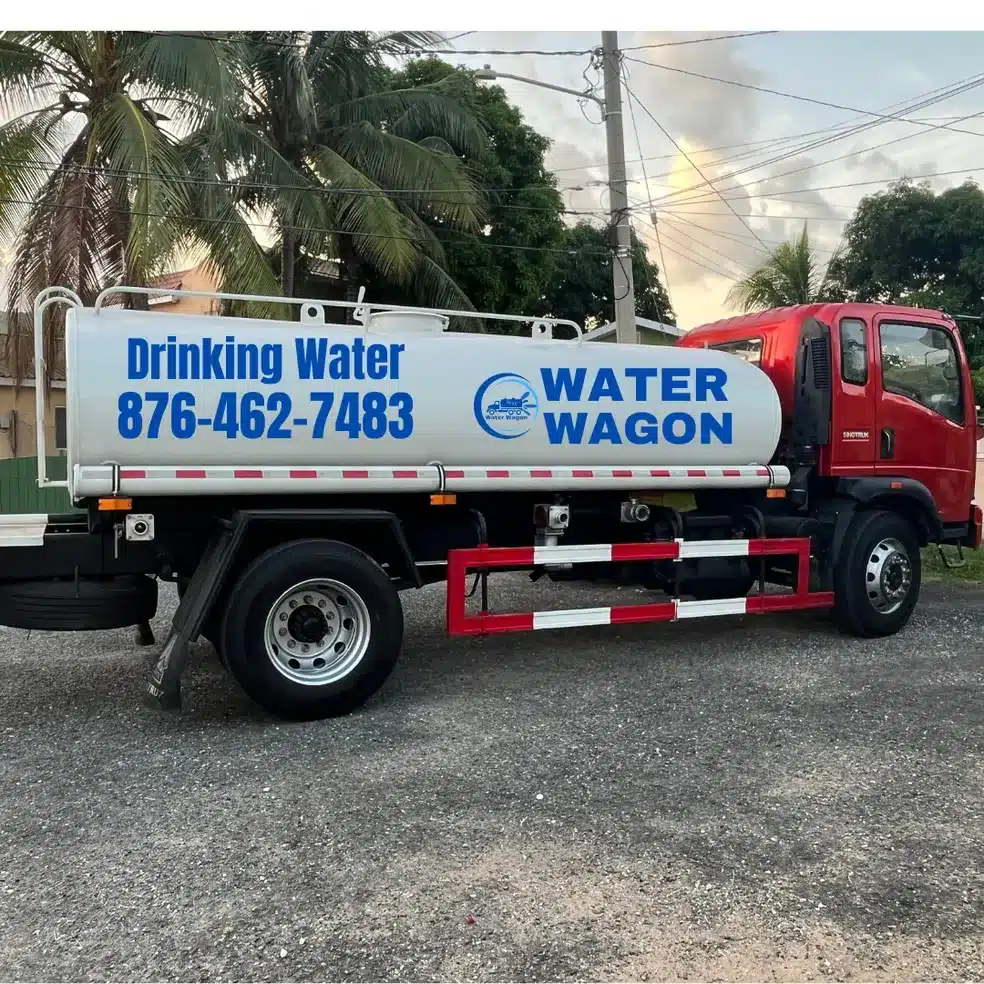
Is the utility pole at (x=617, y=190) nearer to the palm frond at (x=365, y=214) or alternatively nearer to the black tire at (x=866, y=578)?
the palm frond at (x=365, y=214)

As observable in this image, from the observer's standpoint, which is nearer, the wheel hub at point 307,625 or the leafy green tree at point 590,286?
the wheel hub at point 307,625

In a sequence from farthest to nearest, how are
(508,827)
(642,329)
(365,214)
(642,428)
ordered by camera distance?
(642,329), (365,214), (642,428), (508,827)

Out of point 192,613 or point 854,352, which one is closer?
point 192,613

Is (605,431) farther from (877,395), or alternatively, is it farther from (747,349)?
(877,395)

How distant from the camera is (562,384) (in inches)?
249

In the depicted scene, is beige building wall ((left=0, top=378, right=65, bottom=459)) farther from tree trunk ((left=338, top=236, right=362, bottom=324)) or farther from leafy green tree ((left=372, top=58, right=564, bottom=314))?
leafy green tree ((left=372, top=58, right=564, bottom=314))

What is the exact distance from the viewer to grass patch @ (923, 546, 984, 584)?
36.7 ft

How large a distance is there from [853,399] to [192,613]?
5.21m

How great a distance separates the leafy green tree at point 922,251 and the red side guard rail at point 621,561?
19336 millimetres

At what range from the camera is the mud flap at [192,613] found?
520cm

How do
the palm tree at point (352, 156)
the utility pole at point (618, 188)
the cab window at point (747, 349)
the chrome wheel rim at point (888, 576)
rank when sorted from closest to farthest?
the chrome wheel rim at point (888, 576) < the cab window at point (747, 349) < the utility pole at point (618, 188) < the palm tree at point (352, 156)

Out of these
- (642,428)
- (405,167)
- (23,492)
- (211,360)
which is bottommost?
(23,492)

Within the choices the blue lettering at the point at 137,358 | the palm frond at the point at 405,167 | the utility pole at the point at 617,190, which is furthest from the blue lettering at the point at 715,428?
the palm frond at the point at 405,167

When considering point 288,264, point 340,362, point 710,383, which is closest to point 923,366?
point 710,383
